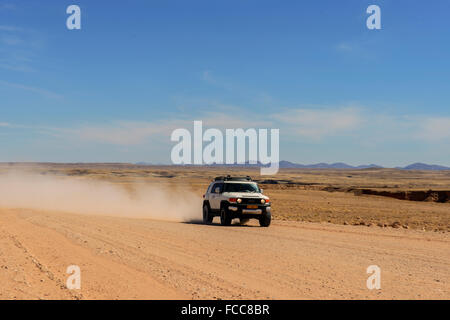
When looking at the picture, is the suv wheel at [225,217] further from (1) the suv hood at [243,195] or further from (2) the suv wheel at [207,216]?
(2) the suv wheel at [207,216]

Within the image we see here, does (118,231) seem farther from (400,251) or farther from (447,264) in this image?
(447,264)

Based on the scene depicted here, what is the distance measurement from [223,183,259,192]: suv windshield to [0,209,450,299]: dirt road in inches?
164

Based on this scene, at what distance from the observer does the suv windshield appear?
75.6ft

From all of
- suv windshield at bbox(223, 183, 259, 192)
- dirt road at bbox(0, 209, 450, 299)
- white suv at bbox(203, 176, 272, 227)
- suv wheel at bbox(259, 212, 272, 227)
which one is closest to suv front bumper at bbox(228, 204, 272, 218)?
white suv at bbox(203, 176, 272, 227)

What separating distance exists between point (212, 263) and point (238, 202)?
33.3 ft

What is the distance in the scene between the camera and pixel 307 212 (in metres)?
32.7

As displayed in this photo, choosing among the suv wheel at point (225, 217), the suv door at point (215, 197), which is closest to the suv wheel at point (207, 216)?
the suv door at point (215, 197)

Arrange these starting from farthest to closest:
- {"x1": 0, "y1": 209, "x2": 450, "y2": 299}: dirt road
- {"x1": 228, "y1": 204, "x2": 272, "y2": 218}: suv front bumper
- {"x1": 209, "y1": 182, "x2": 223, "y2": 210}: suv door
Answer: {"x1": 209, "y1": 182, "x2": 223, "y2": 210}: suv door, {"x1": 228, "y1": 204, "x2": 272, "y2": 218}: suv front bumper, {"x1": 0, "y1": 209, "x2": 450, "y2": 299}: dirt road

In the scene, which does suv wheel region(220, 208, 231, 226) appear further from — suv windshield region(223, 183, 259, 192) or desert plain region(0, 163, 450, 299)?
desert plain region(0, 163, 450, 299)

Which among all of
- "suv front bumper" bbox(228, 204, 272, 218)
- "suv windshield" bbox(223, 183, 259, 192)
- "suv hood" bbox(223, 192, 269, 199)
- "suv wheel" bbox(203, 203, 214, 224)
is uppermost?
"suv windshield" bbox(223, 183, 259, 192)

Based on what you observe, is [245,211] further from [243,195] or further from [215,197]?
[215,197]

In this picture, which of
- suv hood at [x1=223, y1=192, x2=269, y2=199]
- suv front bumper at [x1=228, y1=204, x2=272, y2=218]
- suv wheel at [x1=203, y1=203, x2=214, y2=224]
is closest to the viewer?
suv front bumper at [x1=228, y1=204, x2=272, y2=218]

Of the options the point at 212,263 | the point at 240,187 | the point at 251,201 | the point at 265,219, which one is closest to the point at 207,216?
the point at 240,187

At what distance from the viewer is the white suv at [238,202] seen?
71.1ft
